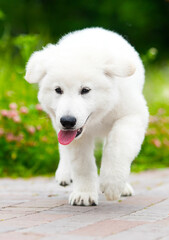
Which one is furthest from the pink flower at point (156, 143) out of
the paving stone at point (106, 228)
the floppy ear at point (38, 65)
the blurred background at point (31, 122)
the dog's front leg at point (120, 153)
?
the paving stone at point (106, 228)

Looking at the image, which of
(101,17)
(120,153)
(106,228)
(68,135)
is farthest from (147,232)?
(101,17)

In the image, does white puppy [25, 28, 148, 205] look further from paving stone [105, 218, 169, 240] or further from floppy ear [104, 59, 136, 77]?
paving stone [105, 218, 169, 240]

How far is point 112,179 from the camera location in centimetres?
378

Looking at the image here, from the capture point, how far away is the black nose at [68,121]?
369cm

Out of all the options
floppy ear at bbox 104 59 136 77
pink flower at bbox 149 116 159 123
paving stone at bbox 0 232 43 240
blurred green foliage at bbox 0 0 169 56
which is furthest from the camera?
blurred green foliage at bbox 0 0 169 56

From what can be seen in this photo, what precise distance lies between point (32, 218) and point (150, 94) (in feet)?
21.7

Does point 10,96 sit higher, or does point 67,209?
point 10,96

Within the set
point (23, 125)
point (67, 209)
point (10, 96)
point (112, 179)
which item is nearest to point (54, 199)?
point (67, 209)

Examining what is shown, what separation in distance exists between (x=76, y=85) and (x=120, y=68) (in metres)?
0.37

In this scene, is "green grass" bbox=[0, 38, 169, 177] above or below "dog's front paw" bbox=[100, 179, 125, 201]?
above

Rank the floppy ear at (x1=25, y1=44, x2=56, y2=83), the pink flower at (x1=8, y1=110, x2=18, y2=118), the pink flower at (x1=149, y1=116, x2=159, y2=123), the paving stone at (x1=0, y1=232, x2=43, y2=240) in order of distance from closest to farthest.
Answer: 1. the paving stone at (x1=0, y1=232, x2=43, y2=240)
2. the floppy ear at (x1=25, y1=44, x2=56, y2=83)
3. the pink flower at (x1=8, y1=110, x2=18, y2=118)
4. the pink flower at (x1=149, y1=116, x2=159, y2=123)

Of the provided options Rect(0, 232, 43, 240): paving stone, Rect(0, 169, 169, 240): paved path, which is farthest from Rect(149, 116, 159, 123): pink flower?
Rect(0, 232, 43, 240): paving stone

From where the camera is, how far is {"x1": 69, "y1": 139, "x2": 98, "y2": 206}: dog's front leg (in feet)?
14.1

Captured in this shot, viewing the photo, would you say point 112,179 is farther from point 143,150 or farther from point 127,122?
point 143,150
